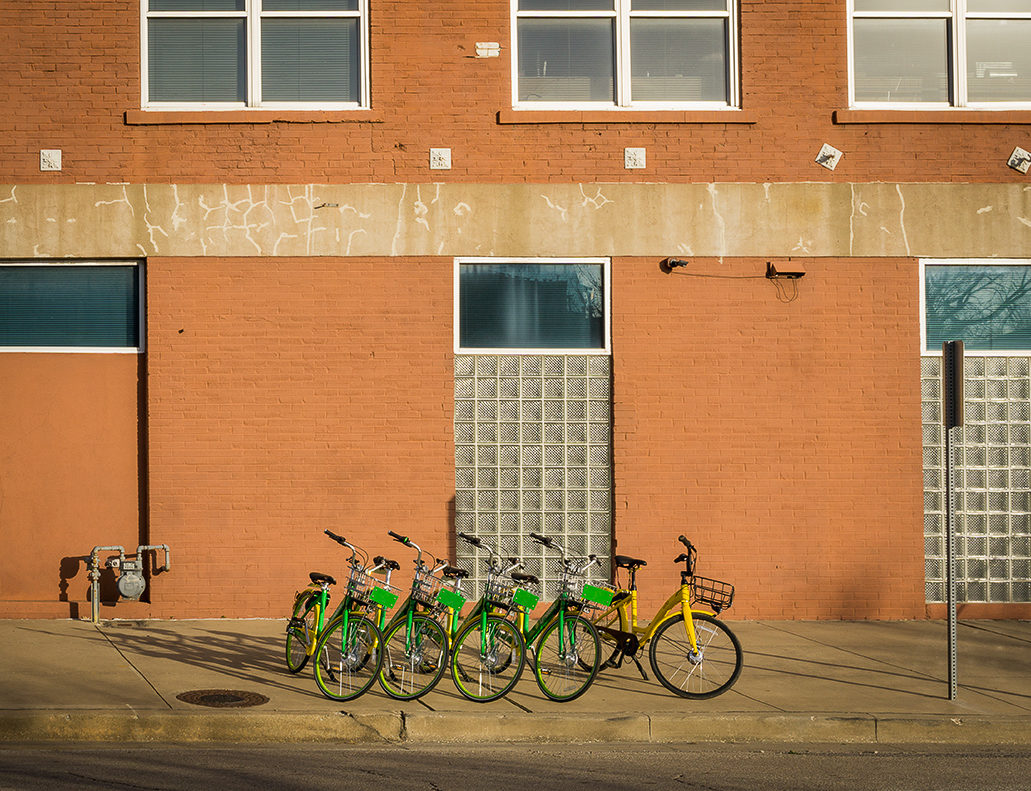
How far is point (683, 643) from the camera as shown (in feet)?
29.9

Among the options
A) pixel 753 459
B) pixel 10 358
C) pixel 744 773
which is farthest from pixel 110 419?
pixel 744 773

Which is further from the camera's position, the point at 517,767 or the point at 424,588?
the point at 424,588

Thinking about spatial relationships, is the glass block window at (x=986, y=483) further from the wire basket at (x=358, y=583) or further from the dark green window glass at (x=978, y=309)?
the wire basket at (x=358, y=583)

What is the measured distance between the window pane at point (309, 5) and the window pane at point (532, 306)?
3092 millimetres

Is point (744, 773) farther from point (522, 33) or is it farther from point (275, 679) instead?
point (522, 33)

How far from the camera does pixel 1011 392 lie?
41.1 ft

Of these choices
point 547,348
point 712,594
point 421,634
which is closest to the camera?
point 421,634

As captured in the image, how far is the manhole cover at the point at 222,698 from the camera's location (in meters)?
8.47

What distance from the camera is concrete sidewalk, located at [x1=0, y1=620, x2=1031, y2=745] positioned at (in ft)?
26.7

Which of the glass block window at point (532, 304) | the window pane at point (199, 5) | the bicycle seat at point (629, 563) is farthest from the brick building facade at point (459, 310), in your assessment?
the bicycle seat at point (629, 563)

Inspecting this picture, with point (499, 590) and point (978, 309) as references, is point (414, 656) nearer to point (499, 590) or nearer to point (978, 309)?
point (499, 590)

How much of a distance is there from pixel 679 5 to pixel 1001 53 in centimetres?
359

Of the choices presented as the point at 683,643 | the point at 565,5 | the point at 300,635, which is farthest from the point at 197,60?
the point at 683,643

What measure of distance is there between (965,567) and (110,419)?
9.29 meters
